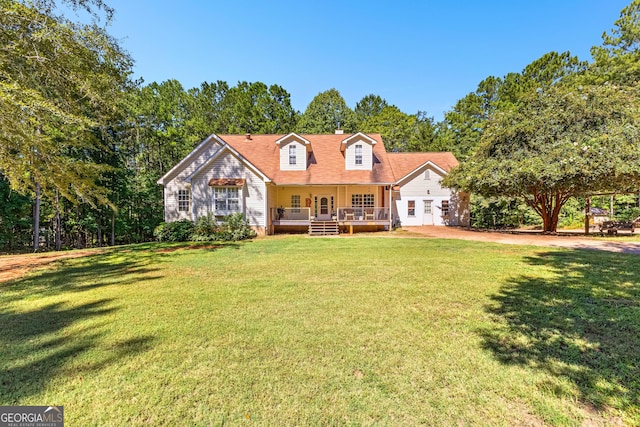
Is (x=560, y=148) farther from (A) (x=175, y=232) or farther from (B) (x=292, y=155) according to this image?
(A) (x=175, y=232)

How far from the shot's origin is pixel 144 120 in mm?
29391

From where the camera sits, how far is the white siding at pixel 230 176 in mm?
17453

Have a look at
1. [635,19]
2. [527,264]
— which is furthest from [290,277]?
[635,19]

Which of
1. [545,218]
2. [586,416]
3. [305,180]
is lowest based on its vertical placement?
[586,416]

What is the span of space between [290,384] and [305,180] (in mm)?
16380

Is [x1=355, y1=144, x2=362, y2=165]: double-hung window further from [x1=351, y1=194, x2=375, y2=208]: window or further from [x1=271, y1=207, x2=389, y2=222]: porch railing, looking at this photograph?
[x1=271, y1=207, x2=389, y2=222]: porch railing

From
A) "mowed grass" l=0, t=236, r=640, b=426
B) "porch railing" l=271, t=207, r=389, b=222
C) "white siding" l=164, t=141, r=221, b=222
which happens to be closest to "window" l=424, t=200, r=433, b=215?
"porch railing" l=271, t=207, r=389, b=222

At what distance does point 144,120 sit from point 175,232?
20.0 metres

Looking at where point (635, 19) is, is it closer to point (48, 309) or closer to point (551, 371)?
point (551, 371)

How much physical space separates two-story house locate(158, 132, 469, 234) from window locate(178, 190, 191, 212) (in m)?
0.03

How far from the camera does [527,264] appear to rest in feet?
28.6

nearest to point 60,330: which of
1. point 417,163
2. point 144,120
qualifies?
point 417,163

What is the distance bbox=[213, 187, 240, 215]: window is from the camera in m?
17.4

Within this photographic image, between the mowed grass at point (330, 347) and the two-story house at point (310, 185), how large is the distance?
33.3ft
